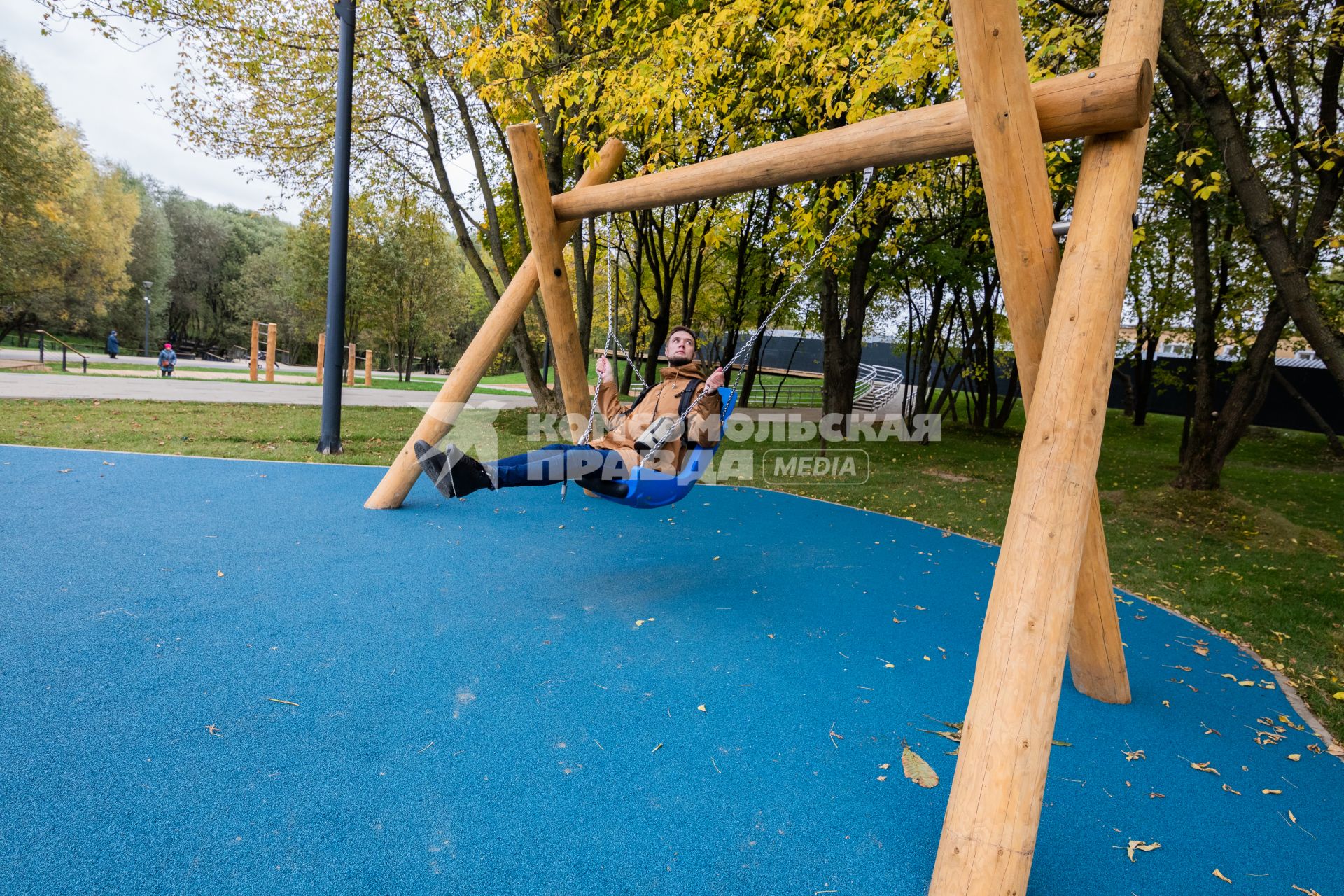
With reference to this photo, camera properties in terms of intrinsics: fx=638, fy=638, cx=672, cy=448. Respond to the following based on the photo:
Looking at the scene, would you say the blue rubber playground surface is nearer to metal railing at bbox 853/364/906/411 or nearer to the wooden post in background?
metal railing at bbox 853/364/906/411

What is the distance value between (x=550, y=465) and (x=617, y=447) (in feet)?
2.56

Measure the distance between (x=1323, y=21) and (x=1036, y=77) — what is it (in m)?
3.65

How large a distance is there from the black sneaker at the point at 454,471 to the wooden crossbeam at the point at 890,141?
181cm

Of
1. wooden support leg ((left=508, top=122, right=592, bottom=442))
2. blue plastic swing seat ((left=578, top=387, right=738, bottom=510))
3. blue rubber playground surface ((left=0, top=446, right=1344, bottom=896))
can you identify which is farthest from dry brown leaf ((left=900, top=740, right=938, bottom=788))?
wooden support leg ((left=508, top=122, right=592, bottom=442))

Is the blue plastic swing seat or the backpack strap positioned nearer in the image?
the blue plastic swing seat

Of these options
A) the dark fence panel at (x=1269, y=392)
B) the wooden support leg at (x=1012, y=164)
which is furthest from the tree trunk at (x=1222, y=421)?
the wooden support leg at (x=1012, y=164)

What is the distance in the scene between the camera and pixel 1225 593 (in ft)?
15.1

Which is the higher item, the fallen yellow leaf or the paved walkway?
the paved walkway

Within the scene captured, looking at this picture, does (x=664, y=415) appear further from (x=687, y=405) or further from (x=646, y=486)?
(x=646, y=486)

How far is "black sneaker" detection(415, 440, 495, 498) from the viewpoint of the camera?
3.04 metres

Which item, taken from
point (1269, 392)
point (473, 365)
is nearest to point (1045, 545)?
point (473, 365)

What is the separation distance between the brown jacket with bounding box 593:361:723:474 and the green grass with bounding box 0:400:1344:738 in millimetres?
3186

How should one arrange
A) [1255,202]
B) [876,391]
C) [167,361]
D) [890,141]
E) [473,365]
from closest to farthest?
[890,141] → [1255,202] → [473,365] → [167,361] → [876,391]

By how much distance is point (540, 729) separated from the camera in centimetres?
231
